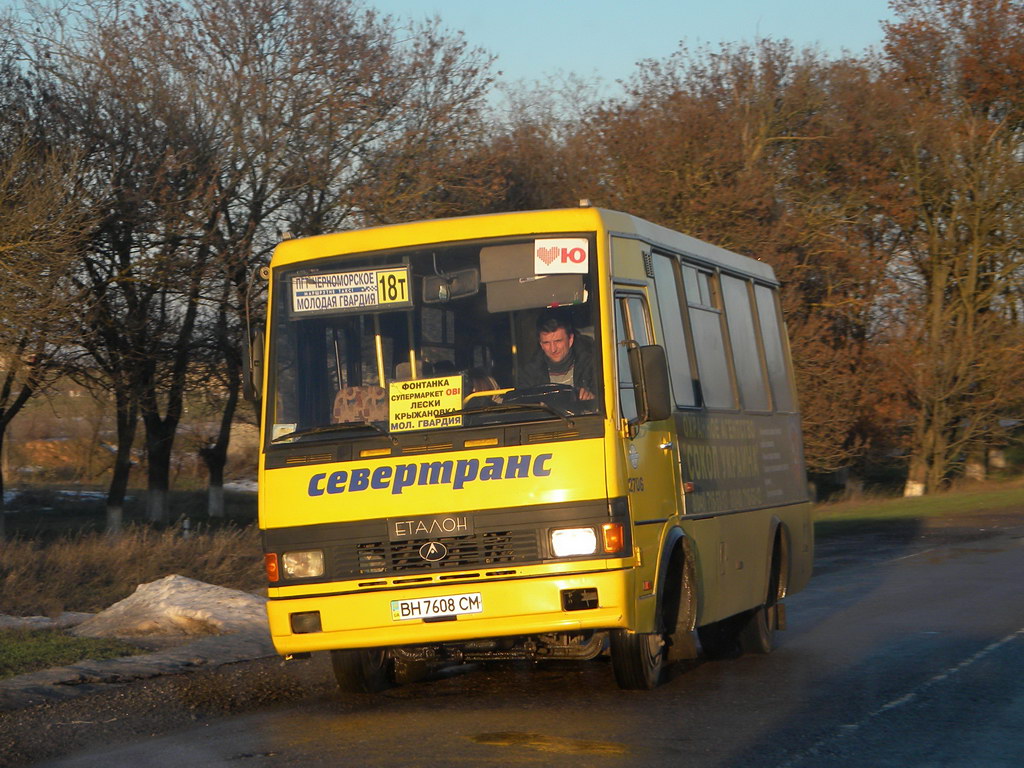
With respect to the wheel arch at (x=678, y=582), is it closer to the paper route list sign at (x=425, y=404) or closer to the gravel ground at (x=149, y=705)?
the paper route list sign at (x=425, y=404)

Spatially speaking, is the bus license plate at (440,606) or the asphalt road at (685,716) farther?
the bus license plate at (440,606)

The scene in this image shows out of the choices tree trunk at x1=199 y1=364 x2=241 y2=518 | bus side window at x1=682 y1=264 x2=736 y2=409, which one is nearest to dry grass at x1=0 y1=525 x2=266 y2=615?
bus side window at x1=682 y1=264 x2=736 y2=409

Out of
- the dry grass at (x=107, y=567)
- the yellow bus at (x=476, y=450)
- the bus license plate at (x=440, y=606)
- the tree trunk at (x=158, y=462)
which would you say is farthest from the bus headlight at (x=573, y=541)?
the tree trunk at (x=158, y=462)

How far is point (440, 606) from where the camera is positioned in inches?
323

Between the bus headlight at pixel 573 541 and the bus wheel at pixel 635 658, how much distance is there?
2.06 feet

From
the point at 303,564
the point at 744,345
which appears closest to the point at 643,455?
the point at 303,564

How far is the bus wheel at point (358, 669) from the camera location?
9.28 meters

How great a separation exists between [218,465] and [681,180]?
16.6 meters

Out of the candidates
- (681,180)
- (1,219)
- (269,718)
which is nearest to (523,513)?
(269,718)

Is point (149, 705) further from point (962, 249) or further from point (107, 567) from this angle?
point (962, 249)

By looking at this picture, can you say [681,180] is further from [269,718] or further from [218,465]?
[269,718]

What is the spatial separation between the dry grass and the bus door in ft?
27.1

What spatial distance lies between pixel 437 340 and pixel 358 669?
230 cm

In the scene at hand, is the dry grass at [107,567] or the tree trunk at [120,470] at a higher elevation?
the tree trunk at [120,470]
